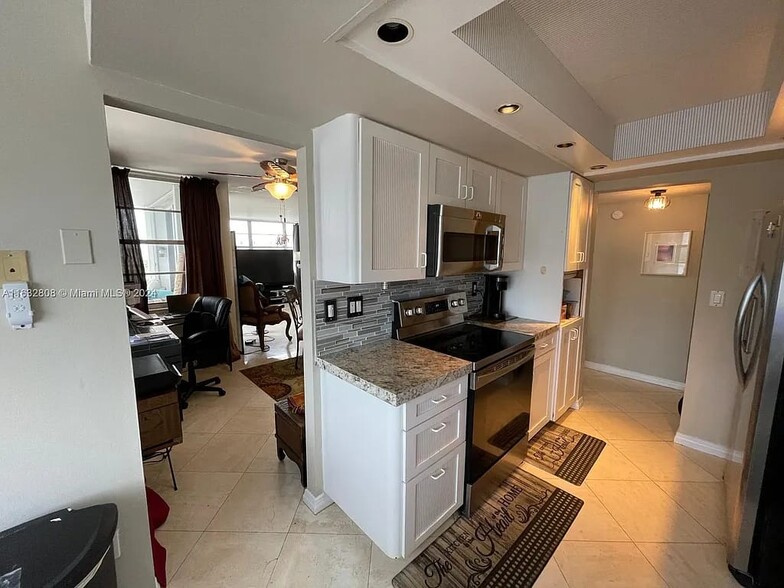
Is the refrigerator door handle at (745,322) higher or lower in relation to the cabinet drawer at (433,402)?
higher

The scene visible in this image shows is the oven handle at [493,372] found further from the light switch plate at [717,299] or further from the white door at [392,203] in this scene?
the light switch plate at [717,299]

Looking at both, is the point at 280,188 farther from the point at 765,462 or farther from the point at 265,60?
the point at 765,462

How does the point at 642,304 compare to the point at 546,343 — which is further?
the point at 642,304

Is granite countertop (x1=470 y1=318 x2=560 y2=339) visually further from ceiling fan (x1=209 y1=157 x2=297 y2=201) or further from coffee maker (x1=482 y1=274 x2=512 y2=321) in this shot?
ceiling fan (x1=209 y1=157 x2=297 y2=201)

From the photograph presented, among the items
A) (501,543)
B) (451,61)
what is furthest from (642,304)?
(451,61)

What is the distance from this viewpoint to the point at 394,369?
5.56ft

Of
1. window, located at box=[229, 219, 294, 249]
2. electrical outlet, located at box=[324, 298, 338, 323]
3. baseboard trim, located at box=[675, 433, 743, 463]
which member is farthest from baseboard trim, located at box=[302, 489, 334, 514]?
window, located at box=[229, 219, 294, 249]

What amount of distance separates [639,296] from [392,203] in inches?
139

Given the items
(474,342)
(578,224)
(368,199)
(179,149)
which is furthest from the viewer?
(179,149)

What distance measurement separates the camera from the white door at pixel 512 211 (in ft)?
8.33

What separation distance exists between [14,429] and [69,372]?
0.22 metres

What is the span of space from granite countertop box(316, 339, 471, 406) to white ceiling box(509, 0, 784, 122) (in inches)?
60.2

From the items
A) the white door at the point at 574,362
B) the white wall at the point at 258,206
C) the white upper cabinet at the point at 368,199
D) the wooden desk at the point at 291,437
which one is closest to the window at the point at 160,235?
the white wall at the point at 258,206

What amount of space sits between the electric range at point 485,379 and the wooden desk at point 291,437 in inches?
32.9
